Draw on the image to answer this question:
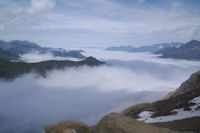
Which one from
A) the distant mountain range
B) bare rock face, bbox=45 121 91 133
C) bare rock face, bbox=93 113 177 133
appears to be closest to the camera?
bare rock face, bbox=93 113 177 133

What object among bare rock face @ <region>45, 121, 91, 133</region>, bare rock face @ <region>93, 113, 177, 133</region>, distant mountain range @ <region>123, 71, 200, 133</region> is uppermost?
bare rock face @ <region>93, 113, 177, 133</region>

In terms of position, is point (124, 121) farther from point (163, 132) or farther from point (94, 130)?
point (163, 132)

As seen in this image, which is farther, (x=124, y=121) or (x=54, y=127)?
(x=54, y=127)

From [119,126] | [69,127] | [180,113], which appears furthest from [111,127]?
[180,113]

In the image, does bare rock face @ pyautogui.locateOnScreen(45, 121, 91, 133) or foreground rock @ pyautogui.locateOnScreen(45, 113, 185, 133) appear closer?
foreground rock @ pyautogui.locateOnScreen(45, 113, 185, 133)

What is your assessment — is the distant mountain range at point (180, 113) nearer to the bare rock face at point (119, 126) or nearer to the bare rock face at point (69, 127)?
the bare rock face at point (119, 126)

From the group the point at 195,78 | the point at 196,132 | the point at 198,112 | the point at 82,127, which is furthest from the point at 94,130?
the point at 195,78

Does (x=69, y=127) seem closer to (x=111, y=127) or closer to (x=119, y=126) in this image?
(x=111, y=127)

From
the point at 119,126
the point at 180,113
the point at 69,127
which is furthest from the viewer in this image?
the point at 180,113

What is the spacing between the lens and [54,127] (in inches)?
827

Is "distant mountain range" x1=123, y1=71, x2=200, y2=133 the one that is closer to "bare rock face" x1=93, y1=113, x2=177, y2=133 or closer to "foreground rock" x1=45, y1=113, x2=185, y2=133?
"bare rock face" x1=93, y1=113, x2=177, y2=133

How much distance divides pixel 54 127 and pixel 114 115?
8.36 meters

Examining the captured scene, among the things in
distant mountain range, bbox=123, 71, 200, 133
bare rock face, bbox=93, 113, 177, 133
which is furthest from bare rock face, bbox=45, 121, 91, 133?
distant mountain range, bbox=123, 71, 200, 133

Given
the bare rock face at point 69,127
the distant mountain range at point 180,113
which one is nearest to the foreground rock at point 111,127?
the bare rock face at point 69,127
